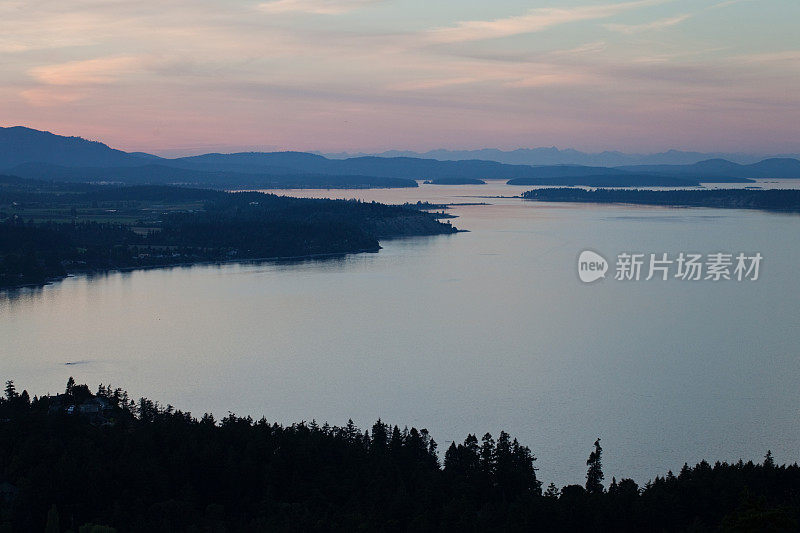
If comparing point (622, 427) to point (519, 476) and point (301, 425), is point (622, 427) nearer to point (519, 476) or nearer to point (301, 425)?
point (519, 476)

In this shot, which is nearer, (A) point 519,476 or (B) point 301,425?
(A) point 519,476

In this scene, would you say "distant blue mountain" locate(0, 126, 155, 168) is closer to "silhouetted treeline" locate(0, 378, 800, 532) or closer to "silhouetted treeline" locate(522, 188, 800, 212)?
"silhouetted treeline" locate(522, 188, 800, 212)

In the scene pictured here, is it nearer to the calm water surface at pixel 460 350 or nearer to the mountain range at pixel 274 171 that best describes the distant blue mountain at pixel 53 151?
the mountain range at pixel 274 171

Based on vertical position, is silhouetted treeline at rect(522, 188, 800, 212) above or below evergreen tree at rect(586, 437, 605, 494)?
above

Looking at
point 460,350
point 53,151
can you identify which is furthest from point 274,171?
point 460,350

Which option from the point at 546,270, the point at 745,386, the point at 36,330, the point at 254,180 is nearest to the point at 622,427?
the point at 745,386

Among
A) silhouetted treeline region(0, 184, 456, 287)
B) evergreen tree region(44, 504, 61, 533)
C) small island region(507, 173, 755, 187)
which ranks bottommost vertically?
evergreen tree region(44, 504, 61, 533)

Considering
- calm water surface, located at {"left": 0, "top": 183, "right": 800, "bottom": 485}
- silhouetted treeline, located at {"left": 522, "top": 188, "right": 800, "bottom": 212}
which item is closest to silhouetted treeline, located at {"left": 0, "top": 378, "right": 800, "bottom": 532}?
calm water surface, located at {"left": 0, "top": 183, "right": 800, "bottom": 485}
